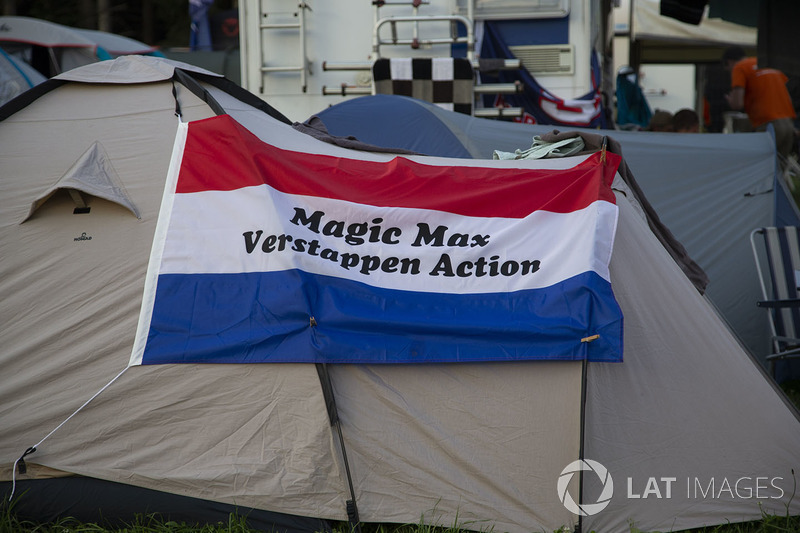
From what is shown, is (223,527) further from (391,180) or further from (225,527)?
(391,180)

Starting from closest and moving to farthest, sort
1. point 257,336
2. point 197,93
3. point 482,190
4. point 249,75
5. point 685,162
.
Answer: point 257,336, point 482,190, point 197,93, point 685,162, point 249,75

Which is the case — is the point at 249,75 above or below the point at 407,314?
above

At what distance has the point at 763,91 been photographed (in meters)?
7.59

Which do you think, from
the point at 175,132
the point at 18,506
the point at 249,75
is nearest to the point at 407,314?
the point at 175,132

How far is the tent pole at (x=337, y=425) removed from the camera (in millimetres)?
2865

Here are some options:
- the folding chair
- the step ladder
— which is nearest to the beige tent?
the folding chair

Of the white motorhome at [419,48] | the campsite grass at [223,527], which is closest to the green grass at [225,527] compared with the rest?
the campsite grass at [223,527]

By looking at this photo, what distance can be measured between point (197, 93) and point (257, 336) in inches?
46.6

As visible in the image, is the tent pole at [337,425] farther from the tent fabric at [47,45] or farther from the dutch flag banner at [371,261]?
the tent fabric at [47,45]

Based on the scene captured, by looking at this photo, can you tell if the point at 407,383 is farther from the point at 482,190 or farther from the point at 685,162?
the point at 685,162

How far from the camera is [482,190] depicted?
3.15 m

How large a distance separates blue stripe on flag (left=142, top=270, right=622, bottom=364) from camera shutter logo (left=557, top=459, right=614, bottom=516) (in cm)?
39

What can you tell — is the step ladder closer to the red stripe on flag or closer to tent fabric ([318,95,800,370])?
tent fabric ([318,95,800,370])

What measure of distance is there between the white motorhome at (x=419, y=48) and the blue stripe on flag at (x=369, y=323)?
12.9 ft
